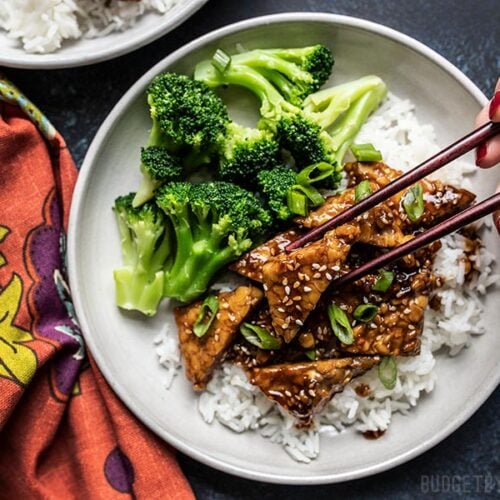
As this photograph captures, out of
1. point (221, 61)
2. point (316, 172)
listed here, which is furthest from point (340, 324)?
point (221, 61)

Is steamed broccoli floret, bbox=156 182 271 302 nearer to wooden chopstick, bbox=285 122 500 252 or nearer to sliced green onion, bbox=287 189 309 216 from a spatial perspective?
sliced green onion, bbox=287 189 309 216

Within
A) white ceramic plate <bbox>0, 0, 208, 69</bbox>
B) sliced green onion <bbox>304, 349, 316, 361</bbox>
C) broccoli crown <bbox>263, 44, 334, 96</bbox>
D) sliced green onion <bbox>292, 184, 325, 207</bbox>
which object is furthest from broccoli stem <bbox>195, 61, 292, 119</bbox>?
sliced green onion <bbox>304, 349, 316, 361</bbox>

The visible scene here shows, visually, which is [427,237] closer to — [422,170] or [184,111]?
[422,170]

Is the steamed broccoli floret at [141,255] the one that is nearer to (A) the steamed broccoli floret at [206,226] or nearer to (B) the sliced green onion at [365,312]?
(A) the steamed broccoli floret at [206,226]

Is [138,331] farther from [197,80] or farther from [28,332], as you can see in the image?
[197,80]

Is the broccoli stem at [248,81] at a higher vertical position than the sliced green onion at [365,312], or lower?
higher

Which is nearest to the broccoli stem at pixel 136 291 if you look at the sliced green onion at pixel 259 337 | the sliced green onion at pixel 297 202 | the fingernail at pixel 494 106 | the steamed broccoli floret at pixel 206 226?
the steamed broccoli floret at pixel 206 226

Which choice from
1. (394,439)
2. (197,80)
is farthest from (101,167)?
(394,439)
